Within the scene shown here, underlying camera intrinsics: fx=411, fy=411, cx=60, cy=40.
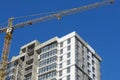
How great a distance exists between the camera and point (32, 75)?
15475 centimetres

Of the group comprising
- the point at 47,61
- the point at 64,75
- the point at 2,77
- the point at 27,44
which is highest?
the point at 27,44

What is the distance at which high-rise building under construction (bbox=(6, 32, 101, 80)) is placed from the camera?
14488 centimetres

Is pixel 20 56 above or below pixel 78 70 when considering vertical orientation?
above

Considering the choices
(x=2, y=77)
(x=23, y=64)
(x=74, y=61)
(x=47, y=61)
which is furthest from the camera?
(x=23, y=64)

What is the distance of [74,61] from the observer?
142875 mm

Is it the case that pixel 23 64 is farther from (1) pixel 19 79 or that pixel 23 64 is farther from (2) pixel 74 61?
(2) pixel 74 61

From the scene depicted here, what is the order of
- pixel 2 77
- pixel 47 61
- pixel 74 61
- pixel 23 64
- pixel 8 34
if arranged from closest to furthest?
pixel 2 77, pixel 8 34, pixel 74 61, pixel 47 61, pixel 23 64

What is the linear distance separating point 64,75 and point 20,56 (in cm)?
2899

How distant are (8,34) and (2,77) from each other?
1678cm

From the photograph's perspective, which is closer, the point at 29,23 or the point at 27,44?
the point at 29,23

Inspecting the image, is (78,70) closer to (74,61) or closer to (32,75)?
(74,61)

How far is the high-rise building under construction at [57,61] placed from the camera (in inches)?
5704

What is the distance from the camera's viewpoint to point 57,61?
492 ft

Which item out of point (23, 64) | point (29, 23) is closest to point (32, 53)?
point (23, 64)
